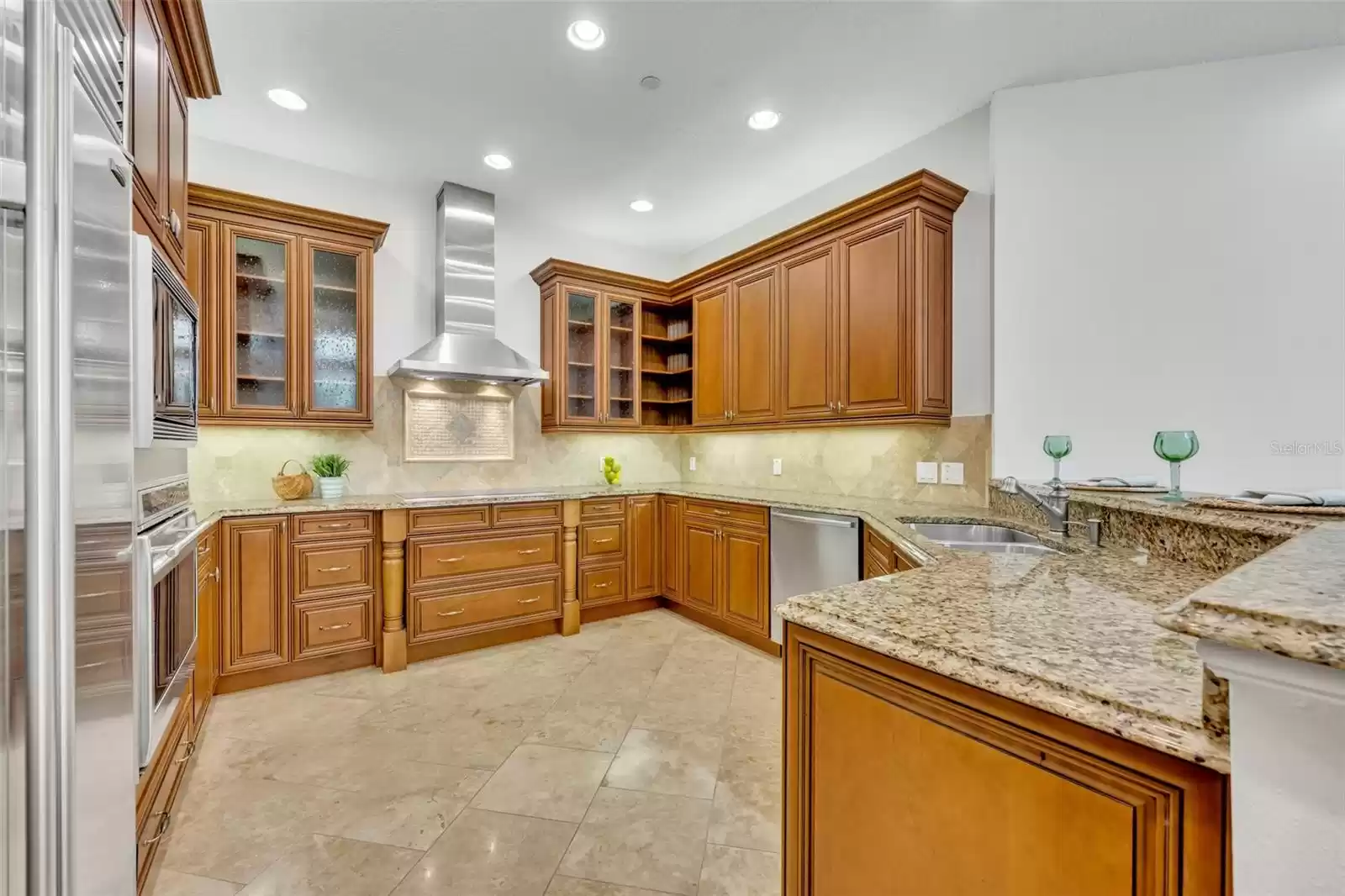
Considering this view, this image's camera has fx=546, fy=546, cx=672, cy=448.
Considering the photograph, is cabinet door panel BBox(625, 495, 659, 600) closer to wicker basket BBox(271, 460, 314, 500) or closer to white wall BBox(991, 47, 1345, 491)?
wicker basket BBox(271, 460, 314, 500)

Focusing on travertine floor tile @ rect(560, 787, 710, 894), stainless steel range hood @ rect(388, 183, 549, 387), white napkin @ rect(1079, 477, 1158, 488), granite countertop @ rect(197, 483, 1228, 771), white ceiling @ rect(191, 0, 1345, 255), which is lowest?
travertine floor tile @ rect(560, 787, 710, 894)

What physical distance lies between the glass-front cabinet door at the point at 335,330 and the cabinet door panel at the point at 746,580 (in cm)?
234

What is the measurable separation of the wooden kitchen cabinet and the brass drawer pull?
170cm

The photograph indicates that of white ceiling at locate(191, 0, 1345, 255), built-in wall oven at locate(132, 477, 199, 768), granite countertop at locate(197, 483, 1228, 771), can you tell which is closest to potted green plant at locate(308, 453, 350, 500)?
built-in wall oven at locate(132, 477, 199, 768)

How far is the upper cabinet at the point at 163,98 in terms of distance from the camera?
149 cm

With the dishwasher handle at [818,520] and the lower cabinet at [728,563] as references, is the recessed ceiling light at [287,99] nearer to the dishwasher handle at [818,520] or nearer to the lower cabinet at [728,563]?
the lower cabinet at [728,563]

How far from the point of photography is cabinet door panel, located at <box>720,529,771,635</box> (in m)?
3.15

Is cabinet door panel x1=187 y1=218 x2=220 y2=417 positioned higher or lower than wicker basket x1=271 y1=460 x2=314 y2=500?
higher

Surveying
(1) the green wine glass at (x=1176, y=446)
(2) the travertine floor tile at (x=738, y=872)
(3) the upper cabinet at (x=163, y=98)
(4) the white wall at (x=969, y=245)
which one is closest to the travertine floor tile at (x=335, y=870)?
(2) the travertine floor tile at (x=738, y=872)

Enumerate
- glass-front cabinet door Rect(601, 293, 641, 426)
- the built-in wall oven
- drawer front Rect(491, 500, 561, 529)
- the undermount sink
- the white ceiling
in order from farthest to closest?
1. glass-front cabinet door Rect(601, 293, 641, 426)
2. drawer front Rect(491, 500, 561, 529)
3. the white ceiling
4. the undermount sink
5. the built-in wall oven

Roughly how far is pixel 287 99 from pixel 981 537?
3.88 m

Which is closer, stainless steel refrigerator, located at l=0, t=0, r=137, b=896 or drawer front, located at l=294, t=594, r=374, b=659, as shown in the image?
stainless steel refrigerator, located at l=0, t=0, r=137, b=896

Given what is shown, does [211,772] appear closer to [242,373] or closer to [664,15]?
[242,373]

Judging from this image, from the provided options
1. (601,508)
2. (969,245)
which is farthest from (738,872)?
(969,245)
